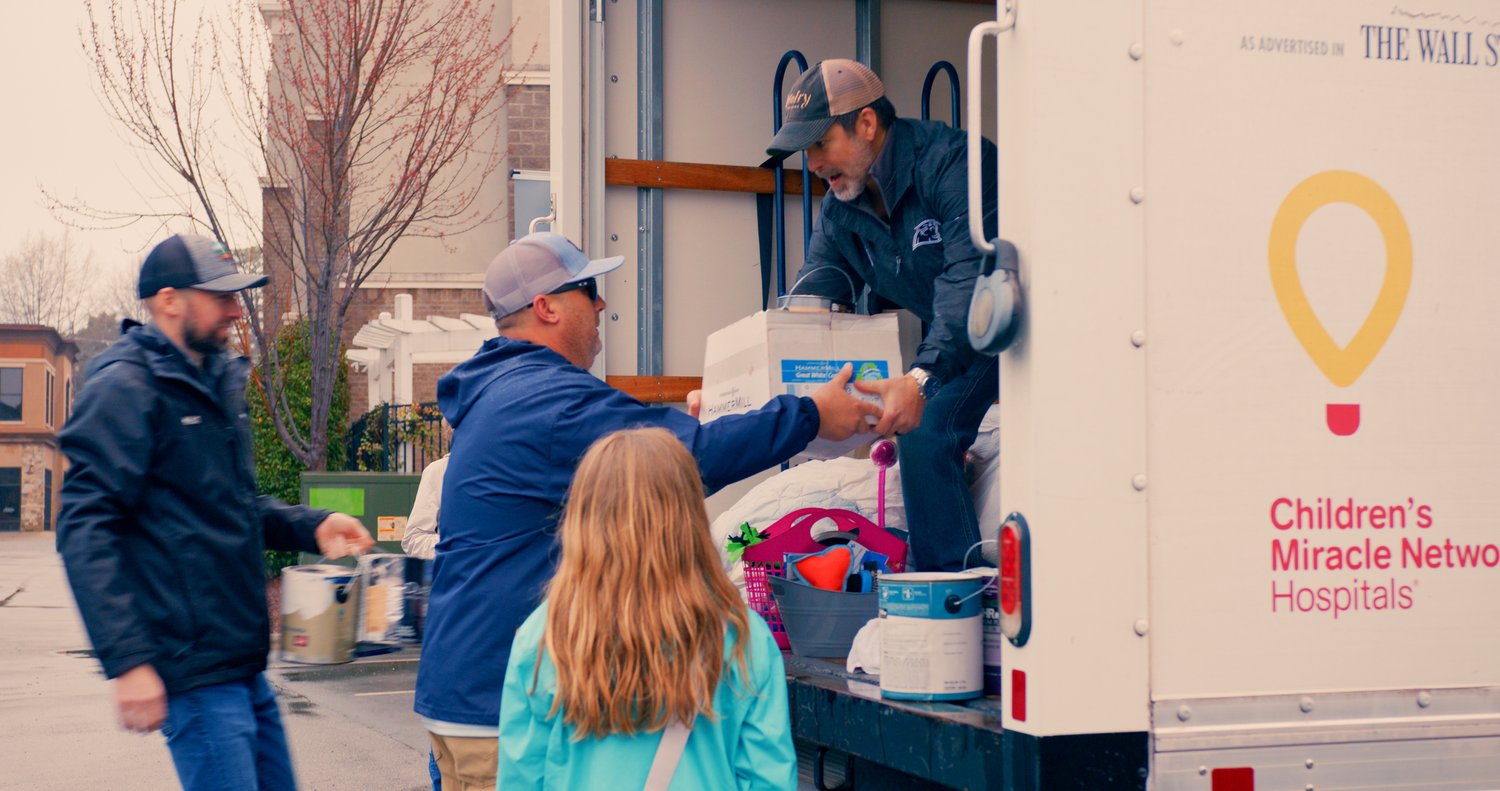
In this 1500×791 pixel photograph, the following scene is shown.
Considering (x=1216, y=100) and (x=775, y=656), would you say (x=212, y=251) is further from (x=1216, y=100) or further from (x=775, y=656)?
(x=1216, y=100)

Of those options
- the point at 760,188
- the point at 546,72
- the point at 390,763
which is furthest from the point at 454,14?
the point at 760,188

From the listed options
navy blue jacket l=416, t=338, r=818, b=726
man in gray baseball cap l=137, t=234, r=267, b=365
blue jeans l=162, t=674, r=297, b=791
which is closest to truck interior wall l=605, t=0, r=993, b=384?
man in gray baseball cap l=137, t=234, r=267, b=365

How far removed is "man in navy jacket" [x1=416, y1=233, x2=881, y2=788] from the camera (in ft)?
9.76

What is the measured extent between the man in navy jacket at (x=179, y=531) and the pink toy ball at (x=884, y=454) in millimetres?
1727

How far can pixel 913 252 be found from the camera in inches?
171

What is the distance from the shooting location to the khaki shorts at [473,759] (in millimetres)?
2953

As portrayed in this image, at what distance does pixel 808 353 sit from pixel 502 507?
1.24 m

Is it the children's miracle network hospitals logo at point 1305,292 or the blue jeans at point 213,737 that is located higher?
the children's miracle network hospitals logo at point 1305,292

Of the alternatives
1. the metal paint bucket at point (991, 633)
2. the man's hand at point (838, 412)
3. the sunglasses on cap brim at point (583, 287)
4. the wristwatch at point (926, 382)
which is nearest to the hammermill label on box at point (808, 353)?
the wristwatch at point (926, 382)

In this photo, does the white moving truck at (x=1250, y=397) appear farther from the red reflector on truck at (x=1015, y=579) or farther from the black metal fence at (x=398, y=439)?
the black metal fence at (x=398, y=439)

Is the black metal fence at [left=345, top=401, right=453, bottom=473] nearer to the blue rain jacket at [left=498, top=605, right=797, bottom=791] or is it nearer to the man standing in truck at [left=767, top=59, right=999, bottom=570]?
the man standing in truck at [left=767, top=59, right=999, bottom=570]

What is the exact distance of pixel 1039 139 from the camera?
251 centimetres

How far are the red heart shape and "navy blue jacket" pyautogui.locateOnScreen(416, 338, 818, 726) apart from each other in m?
0.60

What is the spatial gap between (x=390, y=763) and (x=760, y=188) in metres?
4.29
